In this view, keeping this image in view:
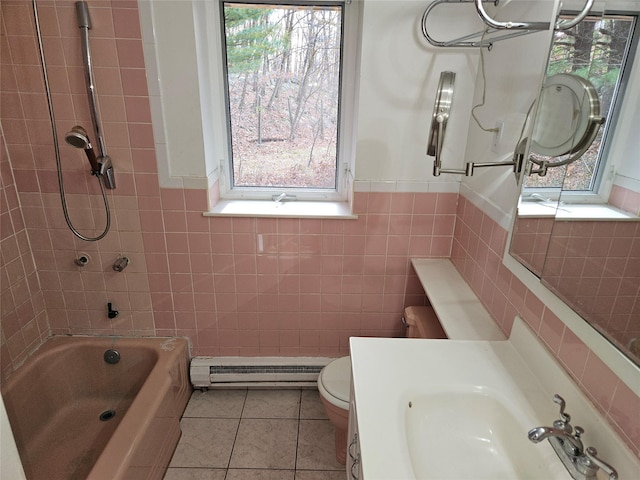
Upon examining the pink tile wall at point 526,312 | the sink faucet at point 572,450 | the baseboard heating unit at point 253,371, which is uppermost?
the pink tile wall at point 526,312

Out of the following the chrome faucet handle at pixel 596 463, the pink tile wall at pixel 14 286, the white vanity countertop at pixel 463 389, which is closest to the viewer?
the chrome faucet handle at pixel 596 463

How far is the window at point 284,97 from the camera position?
73.0 inches

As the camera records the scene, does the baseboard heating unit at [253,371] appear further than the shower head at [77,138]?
Yes

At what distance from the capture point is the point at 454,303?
1622mm

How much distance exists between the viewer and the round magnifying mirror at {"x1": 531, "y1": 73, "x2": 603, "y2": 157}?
1.04 meters

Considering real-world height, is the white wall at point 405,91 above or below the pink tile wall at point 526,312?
above

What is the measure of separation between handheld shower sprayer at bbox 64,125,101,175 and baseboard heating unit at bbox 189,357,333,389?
111 centimetres

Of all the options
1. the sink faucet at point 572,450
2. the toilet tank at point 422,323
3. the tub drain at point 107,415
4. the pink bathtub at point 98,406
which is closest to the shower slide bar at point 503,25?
the sink faucet at point 572,450

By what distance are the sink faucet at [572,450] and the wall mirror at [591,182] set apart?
8.3 inches

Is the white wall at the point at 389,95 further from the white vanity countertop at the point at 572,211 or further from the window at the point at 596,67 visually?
the window at the point at 596,67

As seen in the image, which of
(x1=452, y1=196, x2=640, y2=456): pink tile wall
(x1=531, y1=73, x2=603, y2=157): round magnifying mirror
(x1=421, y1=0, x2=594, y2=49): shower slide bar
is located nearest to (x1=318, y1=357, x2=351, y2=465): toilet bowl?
(x1=452, y1=196, x2=640, y2=456): pink tile wall

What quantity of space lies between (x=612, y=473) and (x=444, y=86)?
3.38ft

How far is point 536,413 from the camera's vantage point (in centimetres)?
107

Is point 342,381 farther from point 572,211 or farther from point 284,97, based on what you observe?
point 284,97
